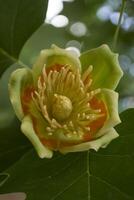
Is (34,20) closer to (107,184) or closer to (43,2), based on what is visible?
(43,2)

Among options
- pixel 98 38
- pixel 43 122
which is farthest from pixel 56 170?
pixel 98 38

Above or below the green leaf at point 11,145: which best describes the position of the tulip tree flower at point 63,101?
above

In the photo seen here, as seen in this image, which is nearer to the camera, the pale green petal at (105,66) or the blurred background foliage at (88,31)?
the pale green petal at (105,66)

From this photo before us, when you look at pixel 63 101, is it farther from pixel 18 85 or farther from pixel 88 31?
pixel 88 31

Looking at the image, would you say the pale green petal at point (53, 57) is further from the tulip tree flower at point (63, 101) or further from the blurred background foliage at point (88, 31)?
the blurred background foliage at point (88, 31)

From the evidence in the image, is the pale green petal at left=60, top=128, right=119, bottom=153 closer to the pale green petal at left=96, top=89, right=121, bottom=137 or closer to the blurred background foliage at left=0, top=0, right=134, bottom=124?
the pale green petal at left=96, top=89, right=121, bottom=137

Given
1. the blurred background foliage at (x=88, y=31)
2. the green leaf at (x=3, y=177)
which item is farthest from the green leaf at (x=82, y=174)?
the blurred background foliage at (x=88, y=31)

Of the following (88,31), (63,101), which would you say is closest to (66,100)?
(63,101)

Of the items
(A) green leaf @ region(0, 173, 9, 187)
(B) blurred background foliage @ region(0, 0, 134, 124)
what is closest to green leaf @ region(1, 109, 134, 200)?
(A) green leaf @ region(0, 173, 9, 187)
